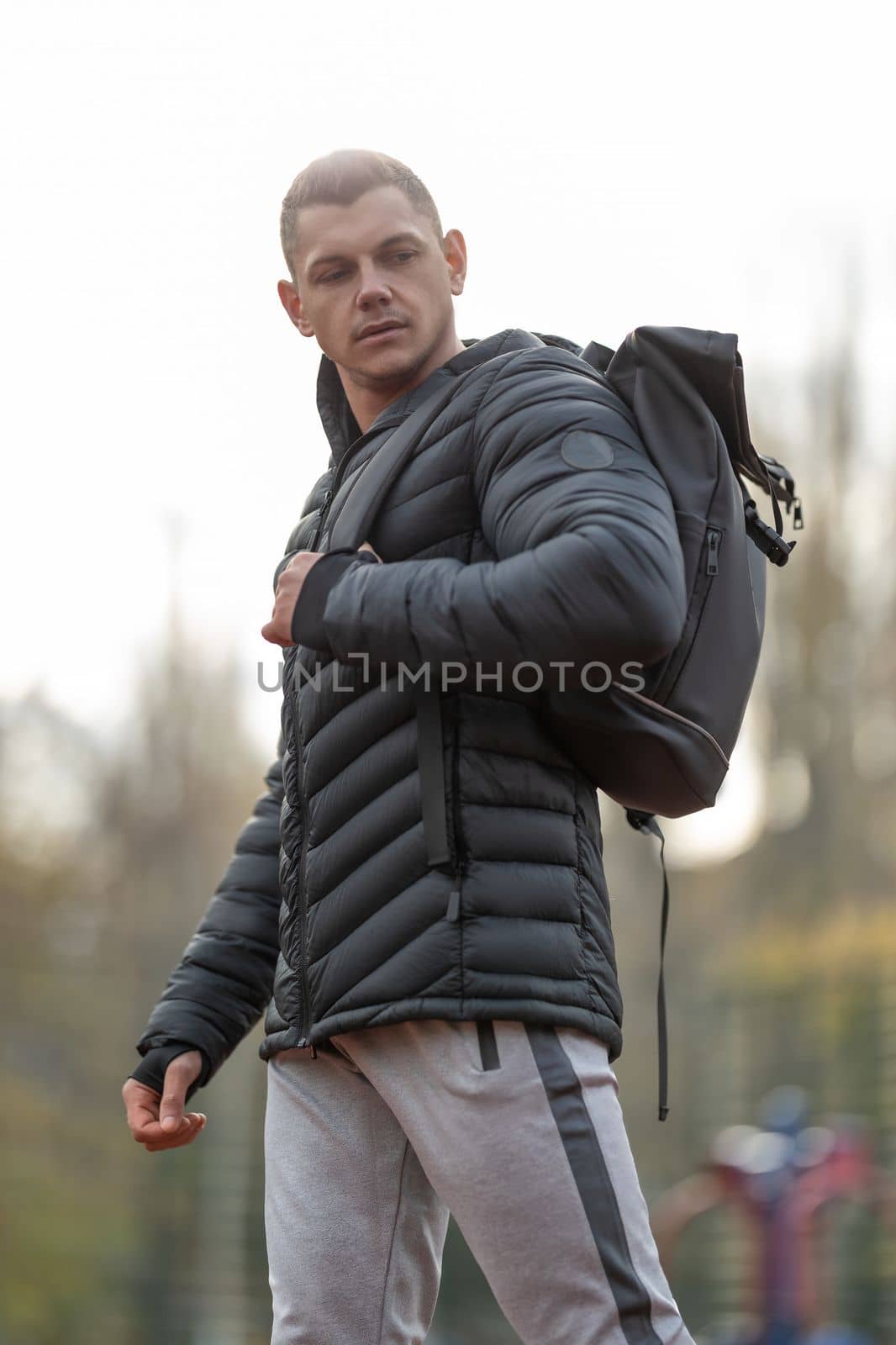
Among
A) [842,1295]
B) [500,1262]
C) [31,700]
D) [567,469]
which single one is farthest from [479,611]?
[31,700]

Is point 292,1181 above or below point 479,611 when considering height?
below

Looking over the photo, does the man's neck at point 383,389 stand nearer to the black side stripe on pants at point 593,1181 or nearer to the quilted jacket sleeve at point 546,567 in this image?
the quilted jacket sleeve at point 546,567

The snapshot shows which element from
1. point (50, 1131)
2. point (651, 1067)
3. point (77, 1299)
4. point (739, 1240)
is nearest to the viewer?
point (739, 1240)

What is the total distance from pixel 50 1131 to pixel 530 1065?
1387 centimetres

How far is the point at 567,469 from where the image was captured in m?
1.82

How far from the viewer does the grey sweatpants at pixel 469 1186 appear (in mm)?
1726

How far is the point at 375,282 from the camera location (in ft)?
7.02

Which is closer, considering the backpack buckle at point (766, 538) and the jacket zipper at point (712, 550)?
the jacket zipper at point (712, 550)

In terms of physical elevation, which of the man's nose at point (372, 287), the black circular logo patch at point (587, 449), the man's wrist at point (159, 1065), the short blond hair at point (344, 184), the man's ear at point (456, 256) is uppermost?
the short blond hair at point (344, 184)

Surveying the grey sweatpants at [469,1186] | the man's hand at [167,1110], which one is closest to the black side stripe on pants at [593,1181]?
the grey sweatpants at [469,1186]

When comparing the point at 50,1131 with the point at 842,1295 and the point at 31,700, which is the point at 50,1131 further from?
the point at 842,1295

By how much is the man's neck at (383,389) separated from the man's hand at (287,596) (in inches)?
13.6

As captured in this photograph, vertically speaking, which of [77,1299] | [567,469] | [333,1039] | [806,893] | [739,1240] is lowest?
[77,1299]

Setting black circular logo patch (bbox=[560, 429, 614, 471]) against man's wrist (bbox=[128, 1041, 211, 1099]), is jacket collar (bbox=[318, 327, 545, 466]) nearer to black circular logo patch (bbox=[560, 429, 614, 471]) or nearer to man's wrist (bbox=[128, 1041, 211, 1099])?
black circular logo patch (bbox=[560, 429, 614, 471])
